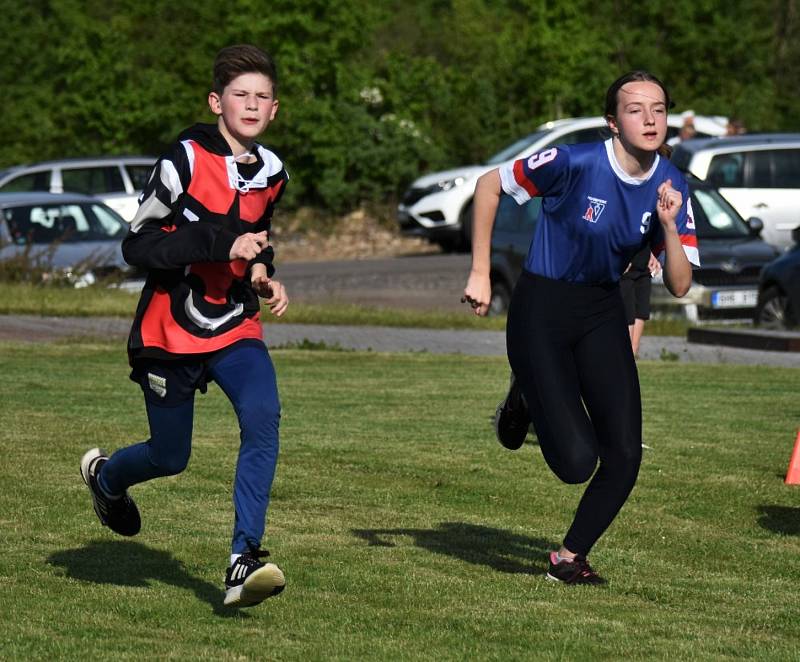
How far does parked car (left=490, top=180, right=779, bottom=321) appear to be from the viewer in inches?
739

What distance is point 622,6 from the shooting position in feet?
135

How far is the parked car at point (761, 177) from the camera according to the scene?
2348 centimetres

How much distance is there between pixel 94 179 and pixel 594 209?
77.2ft

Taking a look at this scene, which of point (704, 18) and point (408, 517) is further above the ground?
point (704, 18)

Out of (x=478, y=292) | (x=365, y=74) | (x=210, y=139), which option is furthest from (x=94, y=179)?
(x=478, y=292)

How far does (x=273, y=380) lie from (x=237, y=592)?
748 millimetres

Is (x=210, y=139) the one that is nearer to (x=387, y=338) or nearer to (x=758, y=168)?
(x=387, y=338)

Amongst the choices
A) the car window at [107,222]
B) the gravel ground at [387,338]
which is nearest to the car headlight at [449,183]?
the car window at [107,222]

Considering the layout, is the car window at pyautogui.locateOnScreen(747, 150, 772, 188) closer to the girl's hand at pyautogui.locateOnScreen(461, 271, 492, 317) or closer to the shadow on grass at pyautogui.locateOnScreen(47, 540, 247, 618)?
the shadow on grass at pyautogui.locateOnScreen(47, 540, 247, 618)

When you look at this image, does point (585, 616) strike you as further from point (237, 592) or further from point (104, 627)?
point (104, 627)

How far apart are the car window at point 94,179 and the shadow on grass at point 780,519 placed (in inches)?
849

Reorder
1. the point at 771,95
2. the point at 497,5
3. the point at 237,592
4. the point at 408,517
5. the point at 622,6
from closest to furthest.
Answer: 1. the point at 237,592
2. the point at 408,517
3. the point at 771,95
4. the point at 622,6
5. the point at 497,5

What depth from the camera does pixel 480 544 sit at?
25.3 feet

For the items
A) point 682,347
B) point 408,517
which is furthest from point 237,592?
point 682,347
